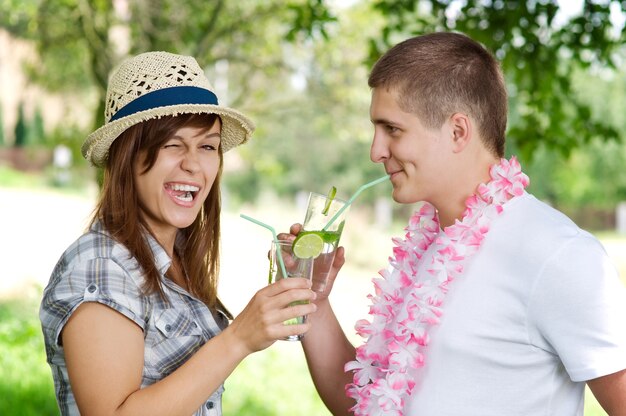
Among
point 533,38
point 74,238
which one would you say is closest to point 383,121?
point 533,38

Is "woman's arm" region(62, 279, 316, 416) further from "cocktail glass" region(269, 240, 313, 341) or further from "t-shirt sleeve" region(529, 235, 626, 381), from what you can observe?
"t-shirt sleeve" region(529, 235, 626, 381)

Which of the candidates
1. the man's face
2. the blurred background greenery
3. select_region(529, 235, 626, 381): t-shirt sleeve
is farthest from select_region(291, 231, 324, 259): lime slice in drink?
the blurred background greenery

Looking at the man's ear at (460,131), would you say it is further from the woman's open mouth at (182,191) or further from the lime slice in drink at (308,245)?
the woman's open mouth at (182,191)

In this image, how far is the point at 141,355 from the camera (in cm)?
215

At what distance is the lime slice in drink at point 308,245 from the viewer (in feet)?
7.61

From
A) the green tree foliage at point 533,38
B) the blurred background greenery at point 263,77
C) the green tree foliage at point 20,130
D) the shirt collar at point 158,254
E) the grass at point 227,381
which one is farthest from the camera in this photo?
the green tree foliage at point 20,130

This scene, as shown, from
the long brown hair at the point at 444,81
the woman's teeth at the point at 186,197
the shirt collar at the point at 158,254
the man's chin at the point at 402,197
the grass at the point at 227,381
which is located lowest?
the grass at the point at 227,381

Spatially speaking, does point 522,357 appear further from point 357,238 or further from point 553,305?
point 357,238

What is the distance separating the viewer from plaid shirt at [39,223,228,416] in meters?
2.16

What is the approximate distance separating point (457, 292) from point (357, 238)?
14584 millimetres

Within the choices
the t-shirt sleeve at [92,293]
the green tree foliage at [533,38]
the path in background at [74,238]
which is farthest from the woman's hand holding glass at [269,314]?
the path in background at [74,238]

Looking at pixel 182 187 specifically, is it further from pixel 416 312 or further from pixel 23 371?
pixel 23 371

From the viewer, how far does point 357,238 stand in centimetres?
1686

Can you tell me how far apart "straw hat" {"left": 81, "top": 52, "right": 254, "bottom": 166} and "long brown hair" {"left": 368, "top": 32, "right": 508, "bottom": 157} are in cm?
52
